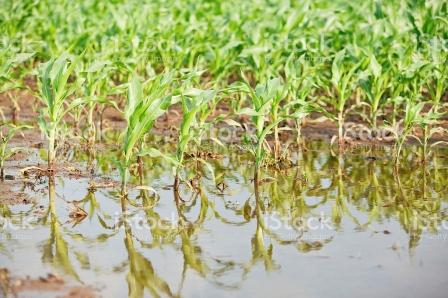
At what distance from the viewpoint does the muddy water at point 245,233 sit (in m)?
4.12

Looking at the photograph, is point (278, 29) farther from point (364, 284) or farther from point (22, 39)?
point (364, 284)

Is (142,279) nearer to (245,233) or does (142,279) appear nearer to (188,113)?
(245,233)

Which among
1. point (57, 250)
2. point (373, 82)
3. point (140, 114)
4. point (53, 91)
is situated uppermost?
point (373, 82)

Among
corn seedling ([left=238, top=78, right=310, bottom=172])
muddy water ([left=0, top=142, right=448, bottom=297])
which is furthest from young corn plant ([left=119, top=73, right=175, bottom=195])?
corn seedling ([left=238, top=78, right=310, bottom=172])

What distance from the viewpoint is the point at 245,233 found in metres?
4.93

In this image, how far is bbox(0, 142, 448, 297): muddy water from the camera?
162 inches

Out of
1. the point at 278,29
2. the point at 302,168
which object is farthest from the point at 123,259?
the point at 278,29

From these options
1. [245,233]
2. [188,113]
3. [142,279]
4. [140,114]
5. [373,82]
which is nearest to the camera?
[142,279]

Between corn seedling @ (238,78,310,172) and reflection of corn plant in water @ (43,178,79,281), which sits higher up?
corn seedling @ (238,78,310,172)

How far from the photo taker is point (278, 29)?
30.9ft

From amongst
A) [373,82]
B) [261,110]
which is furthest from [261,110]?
[373,82]

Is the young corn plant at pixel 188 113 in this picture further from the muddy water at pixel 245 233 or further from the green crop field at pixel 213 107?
the muddy water at pixel 245 233

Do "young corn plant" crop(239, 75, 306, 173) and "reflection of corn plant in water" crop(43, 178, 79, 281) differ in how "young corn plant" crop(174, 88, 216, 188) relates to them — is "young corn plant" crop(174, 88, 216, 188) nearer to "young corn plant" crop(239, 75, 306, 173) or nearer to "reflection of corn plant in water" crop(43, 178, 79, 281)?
"young corn plant" crop(239, 75, 306, 173)

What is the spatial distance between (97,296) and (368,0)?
8.23m
